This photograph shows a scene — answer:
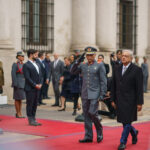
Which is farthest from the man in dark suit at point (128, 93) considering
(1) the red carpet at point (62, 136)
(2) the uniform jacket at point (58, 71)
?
(2) the uniform jacket at point (58, 71)

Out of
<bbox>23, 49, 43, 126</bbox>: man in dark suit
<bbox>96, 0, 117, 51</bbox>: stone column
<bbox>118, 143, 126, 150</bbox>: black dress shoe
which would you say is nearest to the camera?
<bbox>118, 143, 126, 150</bbox>: black dress shoe

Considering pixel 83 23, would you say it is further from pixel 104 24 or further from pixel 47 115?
pixel 47 115

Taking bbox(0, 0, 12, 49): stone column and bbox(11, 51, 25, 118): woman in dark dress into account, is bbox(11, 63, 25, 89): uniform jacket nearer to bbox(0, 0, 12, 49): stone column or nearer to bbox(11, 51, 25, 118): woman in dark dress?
bbox(11, 51, 25, 118): woman in dark dress

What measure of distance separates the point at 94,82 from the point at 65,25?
1220 centimetres

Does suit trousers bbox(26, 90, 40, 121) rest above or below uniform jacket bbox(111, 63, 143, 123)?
below

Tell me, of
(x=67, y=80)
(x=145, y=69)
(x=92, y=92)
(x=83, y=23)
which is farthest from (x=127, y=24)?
(x=92, y=92)

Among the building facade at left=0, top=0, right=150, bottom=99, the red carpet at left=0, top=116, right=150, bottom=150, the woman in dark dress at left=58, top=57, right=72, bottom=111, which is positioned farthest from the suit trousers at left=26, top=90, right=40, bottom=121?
the building facade at left=0, top=0, right=150, bottom=99

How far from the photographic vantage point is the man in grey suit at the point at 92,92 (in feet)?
27.9

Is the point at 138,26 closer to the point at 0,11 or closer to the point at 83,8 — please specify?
the point at 83,8

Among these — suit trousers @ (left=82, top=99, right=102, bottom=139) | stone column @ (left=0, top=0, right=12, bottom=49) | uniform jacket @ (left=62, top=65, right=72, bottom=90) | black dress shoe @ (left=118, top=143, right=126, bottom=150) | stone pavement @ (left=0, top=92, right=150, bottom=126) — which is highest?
stone column @ (left=0, top=0, right=12, bottom=49)

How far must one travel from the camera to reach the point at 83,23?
67.6ft

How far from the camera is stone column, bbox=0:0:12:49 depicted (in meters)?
17.1

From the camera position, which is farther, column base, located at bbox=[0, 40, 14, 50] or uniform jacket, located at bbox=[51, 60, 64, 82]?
column base, located at bbox=[0, 40, 14, 50]

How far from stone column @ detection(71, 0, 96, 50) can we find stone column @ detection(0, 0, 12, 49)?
13.7 ft
